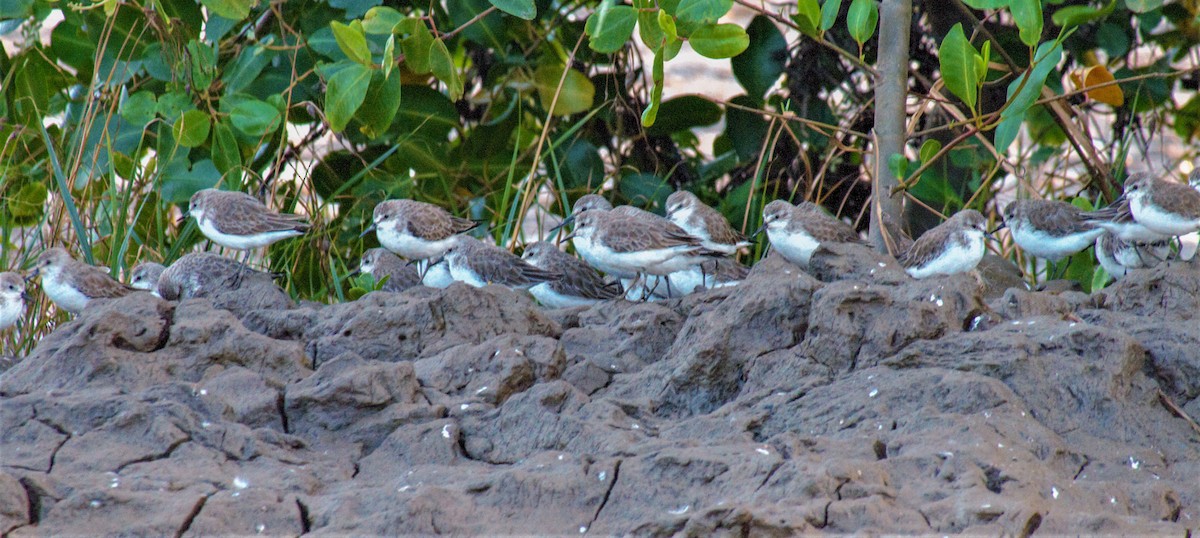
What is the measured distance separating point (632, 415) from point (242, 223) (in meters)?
3.26

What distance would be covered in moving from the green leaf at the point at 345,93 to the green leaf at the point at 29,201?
253cm

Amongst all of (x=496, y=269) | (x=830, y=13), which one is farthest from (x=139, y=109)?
(x=830, y=13)

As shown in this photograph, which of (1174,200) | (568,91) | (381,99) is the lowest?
(568,91)

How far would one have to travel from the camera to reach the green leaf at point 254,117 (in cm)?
689

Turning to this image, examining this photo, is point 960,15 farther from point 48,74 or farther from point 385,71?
point 48,74

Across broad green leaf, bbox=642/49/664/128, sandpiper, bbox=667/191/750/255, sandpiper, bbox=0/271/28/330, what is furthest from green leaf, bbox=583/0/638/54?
sandpiper, bbox=0/271/28/330

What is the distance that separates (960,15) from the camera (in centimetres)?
821

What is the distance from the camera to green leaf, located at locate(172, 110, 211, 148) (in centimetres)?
694

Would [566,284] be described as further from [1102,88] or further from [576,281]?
[1102,88]

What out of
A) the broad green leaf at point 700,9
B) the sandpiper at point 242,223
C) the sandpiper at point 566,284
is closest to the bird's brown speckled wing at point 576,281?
the sandpiper at point 566,284

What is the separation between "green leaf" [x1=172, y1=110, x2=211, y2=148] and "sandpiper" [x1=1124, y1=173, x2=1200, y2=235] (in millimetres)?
4751

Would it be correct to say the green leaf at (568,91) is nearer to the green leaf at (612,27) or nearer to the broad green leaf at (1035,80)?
the green leaf at (612,27)

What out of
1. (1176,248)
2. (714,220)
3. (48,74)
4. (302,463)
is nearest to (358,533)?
(302,463)

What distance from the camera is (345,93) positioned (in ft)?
19.4
